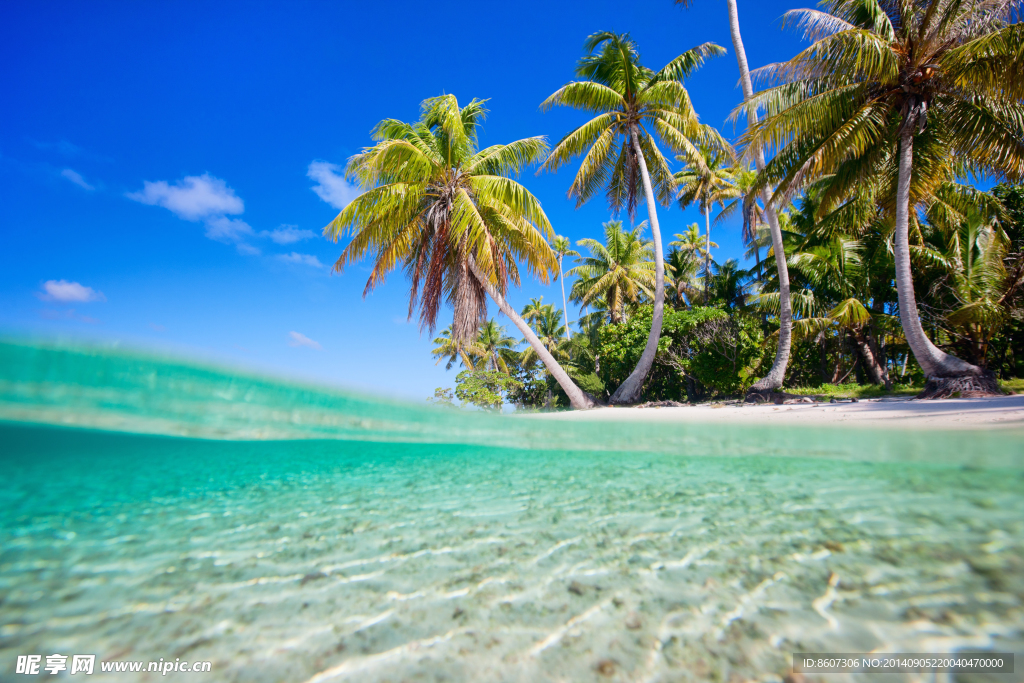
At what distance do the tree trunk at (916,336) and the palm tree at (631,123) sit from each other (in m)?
5.40

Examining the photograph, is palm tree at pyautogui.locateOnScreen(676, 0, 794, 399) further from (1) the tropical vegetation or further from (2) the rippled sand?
(2) the rippled sand

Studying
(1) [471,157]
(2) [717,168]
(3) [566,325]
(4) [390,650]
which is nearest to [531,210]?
(1) [471,157]

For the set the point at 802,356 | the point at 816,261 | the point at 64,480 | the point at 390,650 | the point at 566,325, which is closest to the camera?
the point at 390,650

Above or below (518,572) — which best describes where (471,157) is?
above

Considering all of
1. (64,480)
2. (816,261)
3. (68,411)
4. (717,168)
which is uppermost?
(717,168)

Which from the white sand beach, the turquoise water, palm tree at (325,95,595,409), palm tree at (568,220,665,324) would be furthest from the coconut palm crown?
palm tree at (568,220,665,324)

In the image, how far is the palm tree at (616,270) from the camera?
2225 centimetres

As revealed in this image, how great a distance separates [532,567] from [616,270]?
21.3m

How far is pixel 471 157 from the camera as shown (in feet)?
43.5

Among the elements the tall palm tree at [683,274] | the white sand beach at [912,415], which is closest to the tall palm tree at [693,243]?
the tall palm tree at [683,274]

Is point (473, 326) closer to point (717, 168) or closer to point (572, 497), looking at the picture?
point (572, 497)

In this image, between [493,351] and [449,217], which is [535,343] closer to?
[449,217]

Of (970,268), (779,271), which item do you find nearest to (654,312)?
(779,271)

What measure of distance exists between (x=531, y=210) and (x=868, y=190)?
941 cm
